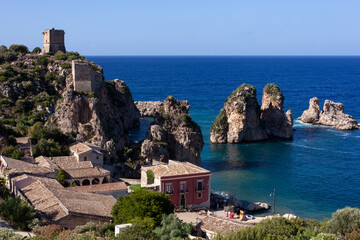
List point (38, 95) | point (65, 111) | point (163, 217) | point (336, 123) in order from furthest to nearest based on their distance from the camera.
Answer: point (336, 123), point (38, 95), point (65, 111), point (163, 217)

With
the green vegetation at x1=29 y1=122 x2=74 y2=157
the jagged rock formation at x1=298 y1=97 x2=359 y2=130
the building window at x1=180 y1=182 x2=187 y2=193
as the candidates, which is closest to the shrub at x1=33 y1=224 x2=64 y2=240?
the building window at x1=180 y1=182 x2=187 y2=193

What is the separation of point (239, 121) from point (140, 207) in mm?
44577

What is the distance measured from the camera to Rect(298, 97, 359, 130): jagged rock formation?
75.6 metres

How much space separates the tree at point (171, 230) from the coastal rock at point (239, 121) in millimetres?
43860

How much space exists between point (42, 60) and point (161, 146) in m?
18.7

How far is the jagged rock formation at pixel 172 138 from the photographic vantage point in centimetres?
4344

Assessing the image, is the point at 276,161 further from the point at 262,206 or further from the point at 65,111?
the point at 65,111

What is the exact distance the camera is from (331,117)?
78.8 m

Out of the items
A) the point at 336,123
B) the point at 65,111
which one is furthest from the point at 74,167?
the point at 336,123

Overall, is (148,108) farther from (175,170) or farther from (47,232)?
(47,232)

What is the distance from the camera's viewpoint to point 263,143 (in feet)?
224

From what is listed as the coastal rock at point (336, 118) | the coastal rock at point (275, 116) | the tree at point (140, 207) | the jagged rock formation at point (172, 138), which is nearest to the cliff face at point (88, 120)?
the jagged rock formation at point (172, 138)

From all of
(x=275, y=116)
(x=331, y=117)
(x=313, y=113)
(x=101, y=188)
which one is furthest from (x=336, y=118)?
(x=101, y=188)

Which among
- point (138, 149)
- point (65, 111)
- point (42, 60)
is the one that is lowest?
point (138, 149)
